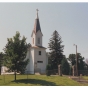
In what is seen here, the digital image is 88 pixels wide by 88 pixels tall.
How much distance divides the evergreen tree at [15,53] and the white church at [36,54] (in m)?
10.9

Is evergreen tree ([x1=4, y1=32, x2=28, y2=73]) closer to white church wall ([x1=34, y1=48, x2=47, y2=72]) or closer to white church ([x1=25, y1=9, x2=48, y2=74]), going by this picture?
white church ([x1=25, y1=9, x2=48, y2=74])

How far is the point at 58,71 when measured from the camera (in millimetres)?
29391

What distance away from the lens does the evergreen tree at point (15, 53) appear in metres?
21.3

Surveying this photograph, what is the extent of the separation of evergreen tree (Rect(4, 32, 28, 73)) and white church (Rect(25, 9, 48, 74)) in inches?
430

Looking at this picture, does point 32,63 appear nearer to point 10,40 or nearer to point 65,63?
point 65,63

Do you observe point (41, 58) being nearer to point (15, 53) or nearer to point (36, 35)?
point (36, 35)

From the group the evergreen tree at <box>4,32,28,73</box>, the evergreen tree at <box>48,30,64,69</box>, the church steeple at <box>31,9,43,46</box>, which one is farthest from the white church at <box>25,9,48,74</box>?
the evergreen tree at <box>4,32,28,73</box>

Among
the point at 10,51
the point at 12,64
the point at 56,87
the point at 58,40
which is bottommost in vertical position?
the point at 56,87

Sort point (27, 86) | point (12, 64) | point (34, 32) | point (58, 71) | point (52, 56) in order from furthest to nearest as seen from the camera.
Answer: point (52, 56), point (34, 32), point (58, 71), point (12, 64), point (27, 86)

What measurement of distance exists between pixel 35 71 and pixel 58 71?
4557mm

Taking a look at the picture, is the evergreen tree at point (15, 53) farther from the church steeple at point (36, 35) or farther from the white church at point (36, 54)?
the church steeple at point (36, 35)

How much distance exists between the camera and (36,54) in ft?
110

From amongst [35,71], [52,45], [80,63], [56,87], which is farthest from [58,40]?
[56,87]

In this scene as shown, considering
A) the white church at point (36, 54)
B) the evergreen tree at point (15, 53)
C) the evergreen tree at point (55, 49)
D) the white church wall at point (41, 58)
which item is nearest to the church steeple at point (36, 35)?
the white church at point (36, 54)
